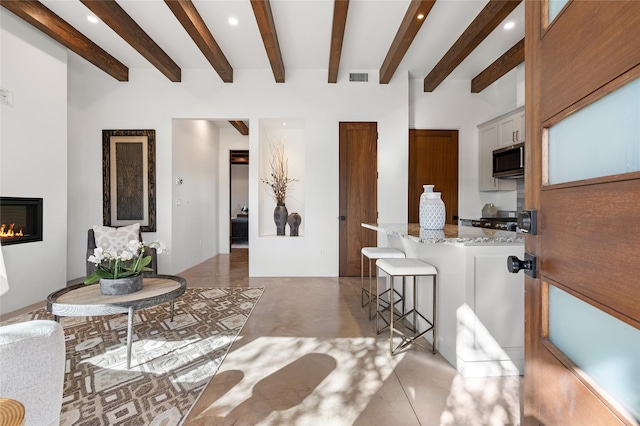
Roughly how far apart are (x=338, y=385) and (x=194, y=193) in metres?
4.67

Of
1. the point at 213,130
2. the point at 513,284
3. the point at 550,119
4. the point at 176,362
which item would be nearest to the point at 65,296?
the point at 176,362

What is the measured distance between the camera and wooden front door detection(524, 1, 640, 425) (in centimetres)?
48

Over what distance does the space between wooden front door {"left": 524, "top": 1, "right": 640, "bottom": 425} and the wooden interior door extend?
4251mm

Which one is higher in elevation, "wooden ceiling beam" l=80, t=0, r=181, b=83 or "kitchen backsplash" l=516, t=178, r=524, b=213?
"wooden ceiling beam" l=80, t=0, r=181, b=83

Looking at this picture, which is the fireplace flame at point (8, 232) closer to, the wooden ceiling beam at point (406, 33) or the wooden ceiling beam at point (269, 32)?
the wooden ceiling beam at point (269, 32)

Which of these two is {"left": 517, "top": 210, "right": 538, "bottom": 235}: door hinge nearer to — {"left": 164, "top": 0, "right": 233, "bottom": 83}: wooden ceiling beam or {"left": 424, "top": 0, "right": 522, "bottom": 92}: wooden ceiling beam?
{"left": 424, "top": 0, "right": 522, "bottom": 92}: wooden ceiling beam

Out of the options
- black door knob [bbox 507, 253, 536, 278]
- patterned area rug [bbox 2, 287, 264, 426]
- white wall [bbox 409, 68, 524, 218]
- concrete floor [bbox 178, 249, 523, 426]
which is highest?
white wall [bbox 409, 68, 524, 218]

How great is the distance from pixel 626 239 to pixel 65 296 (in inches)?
115

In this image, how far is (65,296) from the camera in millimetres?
2135

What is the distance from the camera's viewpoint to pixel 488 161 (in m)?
4.70

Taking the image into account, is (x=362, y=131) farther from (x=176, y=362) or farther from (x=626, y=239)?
(x=626, y=239)

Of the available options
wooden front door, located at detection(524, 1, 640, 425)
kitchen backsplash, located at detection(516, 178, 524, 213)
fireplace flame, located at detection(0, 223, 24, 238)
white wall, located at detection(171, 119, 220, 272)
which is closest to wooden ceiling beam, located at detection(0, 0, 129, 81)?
white wall, located at detection(171, 119, 220, 272)

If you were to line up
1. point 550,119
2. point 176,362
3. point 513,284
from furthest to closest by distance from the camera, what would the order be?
point 176,362, point 513,284, point 550,119

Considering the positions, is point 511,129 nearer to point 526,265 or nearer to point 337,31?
point 337,31
